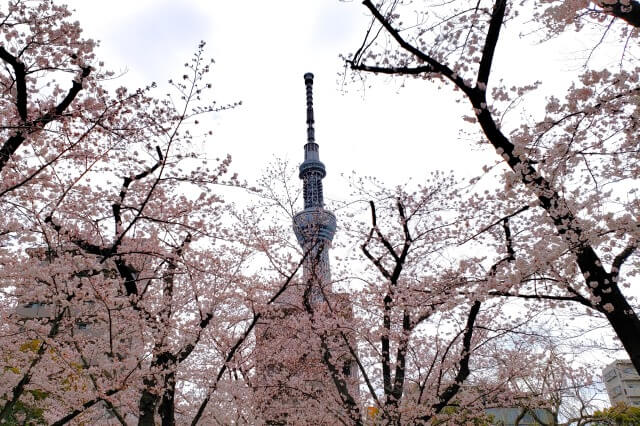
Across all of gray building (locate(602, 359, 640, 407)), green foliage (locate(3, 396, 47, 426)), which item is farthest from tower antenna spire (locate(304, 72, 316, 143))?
green foliage (locate(3, 396, 47, 426))

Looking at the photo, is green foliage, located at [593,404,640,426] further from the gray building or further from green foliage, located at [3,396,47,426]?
the gray building

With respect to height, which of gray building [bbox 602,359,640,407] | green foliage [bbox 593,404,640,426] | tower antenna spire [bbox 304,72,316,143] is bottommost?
green foliage [bbox 593,404,640,426]

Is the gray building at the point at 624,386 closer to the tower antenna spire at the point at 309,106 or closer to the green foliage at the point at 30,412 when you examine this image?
the tower antenna spire at the point at 309,106

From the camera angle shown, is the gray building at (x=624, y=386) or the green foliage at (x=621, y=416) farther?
the gray building at (x=624, y=386)

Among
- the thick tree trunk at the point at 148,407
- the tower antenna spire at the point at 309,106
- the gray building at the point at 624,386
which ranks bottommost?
the thick tree trunk at the point at 148,407

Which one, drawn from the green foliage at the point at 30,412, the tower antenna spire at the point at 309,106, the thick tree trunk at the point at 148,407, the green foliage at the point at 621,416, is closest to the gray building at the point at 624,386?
the green foliage at the point at 621,416

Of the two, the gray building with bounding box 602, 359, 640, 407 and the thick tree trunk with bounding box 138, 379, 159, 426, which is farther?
the gray building with bounding box 602, 359, 640, 407

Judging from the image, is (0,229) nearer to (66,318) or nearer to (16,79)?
(66,318)

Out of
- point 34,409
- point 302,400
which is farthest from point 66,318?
point 34,409

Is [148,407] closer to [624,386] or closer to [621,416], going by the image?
[621,416]

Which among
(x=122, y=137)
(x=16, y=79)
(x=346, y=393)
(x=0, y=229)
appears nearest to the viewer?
(x=16, y=79)

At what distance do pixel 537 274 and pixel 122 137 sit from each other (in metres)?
4.73

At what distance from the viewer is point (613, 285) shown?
4094 mm

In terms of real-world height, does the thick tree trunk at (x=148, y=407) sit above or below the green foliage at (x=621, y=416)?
below
